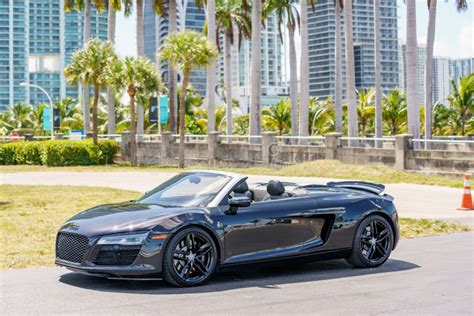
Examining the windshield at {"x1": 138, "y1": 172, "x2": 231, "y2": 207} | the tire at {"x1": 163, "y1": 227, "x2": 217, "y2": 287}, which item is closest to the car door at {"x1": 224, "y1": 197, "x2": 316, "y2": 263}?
the tire at {"x1": 163, "y1": 227, "x2": 217, "y2": 287}

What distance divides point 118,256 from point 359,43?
107 m

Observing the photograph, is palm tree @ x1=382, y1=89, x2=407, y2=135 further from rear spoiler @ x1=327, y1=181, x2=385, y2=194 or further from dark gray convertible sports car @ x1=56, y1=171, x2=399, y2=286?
dark gray convertible sports car @ x1=56, y1=171, x2=399, y2=286

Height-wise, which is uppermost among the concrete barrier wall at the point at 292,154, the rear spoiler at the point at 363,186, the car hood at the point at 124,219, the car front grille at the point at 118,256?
the concrete barrier wall at the point at 292,154

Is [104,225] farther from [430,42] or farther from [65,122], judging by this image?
[65,122]

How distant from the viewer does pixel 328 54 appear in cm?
12412

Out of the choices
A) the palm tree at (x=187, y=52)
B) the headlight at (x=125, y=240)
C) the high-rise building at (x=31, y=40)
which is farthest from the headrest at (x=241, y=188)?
the high-rise building at (x=31, y=40)

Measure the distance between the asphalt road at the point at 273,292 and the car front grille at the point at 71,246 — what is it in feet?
1.05

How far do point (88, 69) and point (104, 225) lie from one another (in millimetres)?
40186

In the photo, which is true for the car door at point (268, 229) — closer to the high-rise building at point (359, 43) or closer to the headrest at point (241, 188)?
the headrest at point (241, 188)

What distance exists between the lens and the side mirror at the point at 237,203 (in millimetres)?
8117

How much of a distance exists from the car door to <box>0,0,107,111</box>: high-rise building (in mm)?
177912

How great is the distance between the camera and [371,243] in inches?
364

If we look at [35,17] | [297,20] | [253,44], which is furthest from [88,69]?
[35,17]

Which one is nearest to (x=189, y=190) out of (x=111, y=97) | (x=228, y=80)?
(x=111, y=97)
